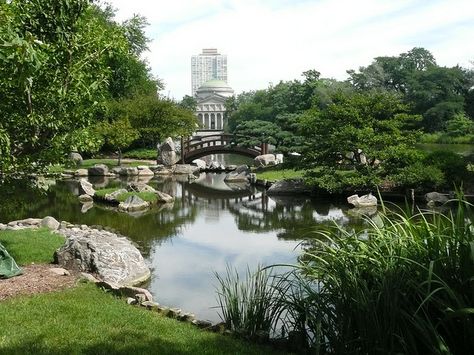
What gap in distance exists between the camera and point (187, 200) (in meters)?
18.7

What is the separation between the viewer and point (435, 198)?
15445 mm

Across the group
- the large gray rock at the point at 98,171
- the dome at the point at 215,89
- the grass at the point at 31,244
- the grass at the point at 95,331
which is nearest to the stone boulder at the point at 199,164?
the large gray rock at the point at 98,171

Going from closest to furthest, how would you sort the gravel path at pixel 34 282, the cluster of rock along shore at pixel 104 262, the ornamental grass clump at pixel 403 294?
the ornamental grass clump at pixel 403 294 → the gravel path at pixel 34 282 → the cluster of rock along shore at pixel 104 262

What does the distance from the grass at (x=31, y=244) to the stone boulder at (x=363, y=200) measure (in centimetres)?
919

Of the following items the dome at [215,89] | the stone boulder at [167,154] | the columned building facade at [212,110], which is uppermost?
the dome at [215,89]

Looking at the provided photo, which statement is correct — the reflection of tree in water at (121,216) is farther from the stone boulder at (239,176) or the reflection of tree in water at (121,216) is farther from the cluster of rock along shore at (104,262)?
the stone boulder at (239,176)

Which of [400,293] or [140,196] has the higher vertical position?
[400,293]

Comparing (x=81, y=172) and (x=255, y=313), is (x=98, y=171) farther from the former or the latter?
(x=255, y=313)

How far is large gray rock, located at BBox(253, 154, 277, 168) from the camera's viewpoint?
27.9m

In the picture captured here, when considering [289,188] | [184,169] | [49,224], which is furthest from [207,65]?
[49,224]

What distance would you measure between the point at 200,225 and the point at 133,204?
2967 mm

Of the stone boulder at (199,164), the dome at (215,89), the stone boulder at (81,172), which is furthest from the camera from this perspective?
the dome at (215,89)

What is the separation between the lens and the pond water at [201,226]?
7512mm

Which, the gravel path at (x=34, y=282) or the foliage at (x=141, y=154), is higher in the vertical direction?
the foliage at (x=141, y=154)
